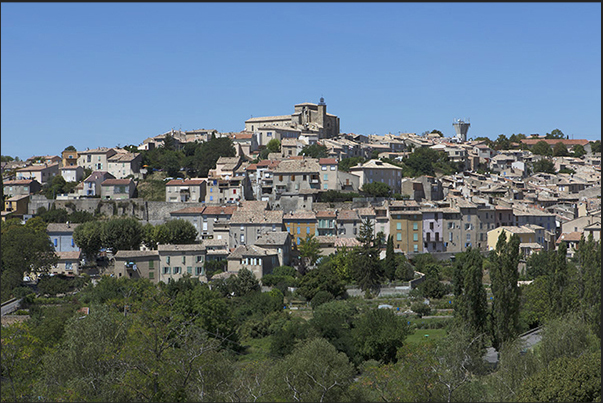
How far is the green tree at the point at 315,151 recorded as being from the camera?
7342 centimetres

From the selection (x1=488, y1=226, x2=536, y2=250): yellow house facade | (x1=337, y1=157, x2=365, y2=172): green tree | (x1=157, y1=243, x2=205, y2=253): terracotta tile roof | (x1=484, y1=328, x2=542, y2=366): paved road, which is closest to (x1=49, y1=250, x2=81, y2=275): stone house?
(x1=157, y1=243, x2=205, y2=253): terracotta tile roof

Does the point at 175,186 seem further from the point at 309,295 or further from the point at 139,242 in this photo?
the point at 309,295

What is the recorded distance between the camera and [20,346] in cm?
2145

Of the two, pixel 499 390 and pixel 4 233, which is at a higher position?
pixel 4 233

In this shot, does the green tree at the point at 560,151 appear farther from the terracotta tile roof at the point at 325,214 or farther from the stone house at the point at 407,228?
the terracotta tile roof at the point at 325,214

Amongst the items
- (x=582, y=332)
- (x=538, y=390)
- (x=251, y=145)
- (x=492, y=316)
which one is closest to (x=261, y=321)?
(x=492, y=316)

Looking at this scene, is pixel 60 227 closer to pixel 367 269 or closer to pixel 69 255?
pixel 69 255

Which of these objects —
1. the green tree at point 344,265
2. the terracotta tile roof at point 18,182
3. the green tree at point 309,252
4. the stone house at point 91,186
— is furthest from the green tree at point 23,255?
the green tree at point 344,265

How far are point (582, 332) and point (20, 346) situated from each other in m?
20.2

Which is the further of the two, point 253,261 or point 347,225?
point 347,225

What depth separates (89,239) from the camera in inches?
2103

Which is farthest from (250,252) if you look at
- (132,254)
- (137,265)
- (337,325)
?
(337,325)

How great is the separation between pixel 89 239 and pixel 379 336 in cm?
2504

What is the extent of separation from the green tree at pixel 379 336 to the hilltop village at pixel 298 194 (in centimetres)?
1190
